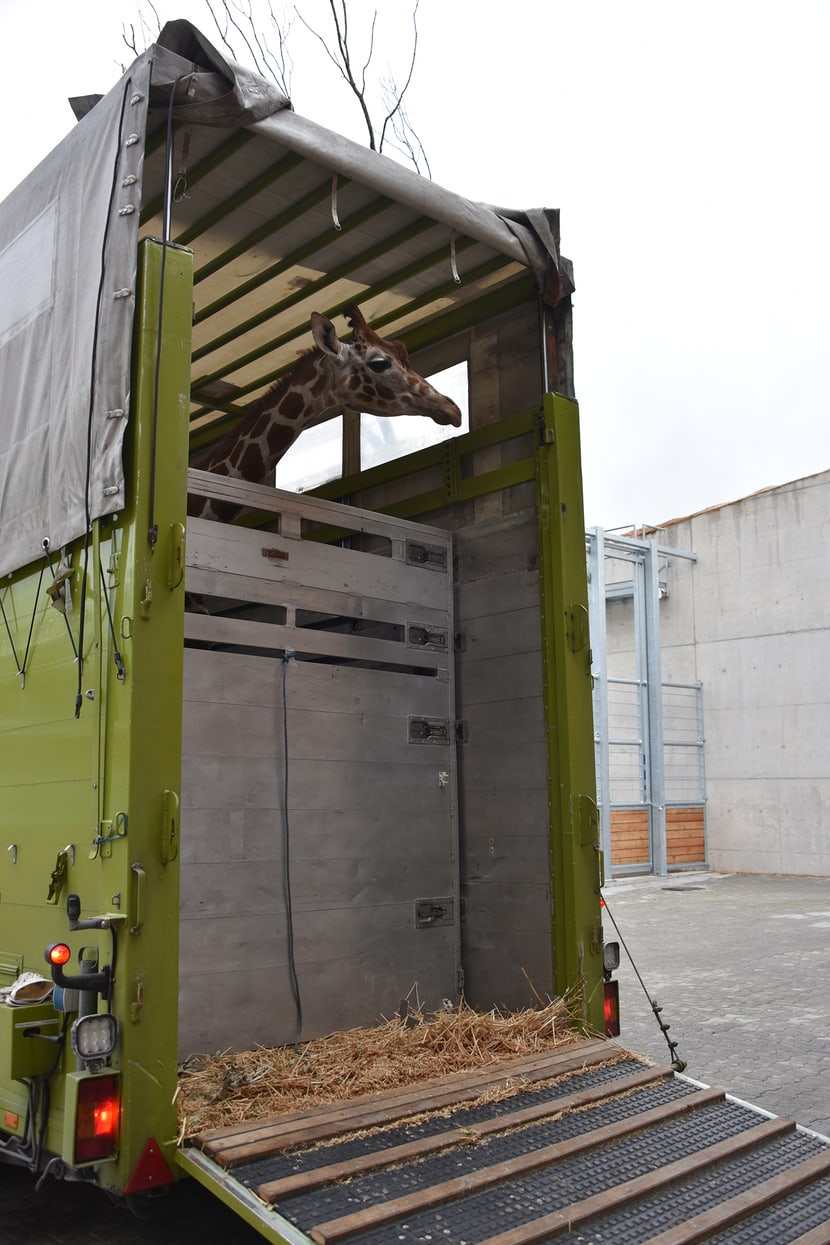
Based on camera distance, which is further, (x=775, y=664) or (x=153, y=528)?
(x=775, y=664)

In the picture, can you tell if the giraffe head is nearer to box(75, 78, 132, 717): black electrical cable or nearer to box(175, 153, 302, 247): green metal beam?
box(175, 153, 302, 247): green metal beam

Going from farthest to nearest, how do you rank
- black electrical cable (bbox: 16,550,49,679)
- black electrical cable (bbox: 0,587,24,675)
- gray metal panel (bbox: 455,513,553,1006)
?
gray metal panel (bbox: 455,513,553,1006) → black electrical cable (bbox: 0,587,24,675) → black electrical cable (bbox: 16,550,49,679)

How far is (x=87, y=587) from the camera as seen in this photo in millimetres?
3639

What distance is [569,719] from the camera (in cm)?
462

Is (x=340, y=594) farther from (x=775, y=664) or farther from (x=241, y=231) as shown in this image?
(x=775, y=664)

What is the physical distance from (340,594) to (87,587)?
4.49 feet

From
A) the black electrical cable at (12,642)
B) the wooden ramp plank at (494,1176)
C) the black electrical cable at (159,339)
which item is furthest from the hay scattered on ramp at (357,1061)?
the black electrical cable at (159,339)

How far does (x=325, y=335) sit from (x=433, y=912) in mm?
2811

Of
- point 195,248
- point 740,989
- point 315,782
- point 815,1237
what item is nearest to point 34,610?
point 315,782

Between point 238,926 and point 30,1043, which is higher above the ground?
point 238,926

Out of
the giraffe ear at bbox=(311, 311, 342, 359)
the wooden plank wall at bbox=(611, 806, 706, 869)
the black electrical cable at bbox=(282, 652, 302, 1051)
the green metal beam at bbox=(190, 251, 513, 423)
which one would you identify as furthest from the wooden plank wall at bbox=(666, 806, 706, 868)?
the black electrical cable at bbox=(282, 652, 302, 1051)

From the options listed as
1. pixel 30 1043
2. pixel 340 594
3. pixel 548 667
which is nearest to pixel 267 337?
pixel 340 594

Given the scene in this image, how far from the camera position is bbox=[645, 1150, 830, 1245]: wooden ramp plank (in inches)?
120

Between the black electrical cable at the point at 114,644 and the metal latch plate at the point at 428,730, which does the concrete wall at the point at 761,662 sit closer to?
the metal latch plate at the point at 428,730
